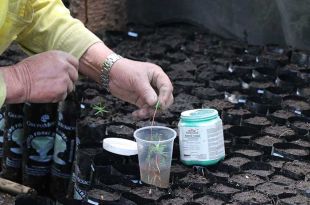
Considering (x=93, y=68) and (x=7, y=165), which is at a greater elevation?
(x=93, y=68)

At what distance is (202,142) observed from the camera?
2094 mm

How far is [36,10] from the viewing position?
2115 mm

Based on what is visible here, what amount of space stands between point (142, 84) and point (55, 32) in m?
0.34

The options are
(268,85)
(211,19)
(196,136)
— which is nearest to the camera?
(196,136)

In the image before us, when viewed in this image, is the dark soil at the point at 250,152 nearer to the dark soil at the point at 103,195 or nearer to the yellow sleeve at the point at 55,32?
the dark soil at the point at 103,195

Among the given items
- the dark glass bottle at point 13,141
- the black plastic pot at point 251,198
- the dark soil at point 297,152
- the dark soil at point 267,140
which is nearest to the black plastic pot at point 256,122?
the dark soil at point 267,140

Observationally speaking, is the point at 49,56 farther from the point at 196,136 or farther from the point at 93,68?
the point at 196,136

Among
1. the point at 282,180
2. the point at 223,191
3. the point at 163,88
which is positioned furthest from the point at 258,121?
the point at 163,88

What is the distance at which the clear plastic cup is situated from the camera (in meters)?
2.03

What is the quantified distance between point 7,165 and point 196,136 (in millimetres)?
1021

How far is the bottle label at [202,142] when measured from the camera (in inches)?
82.1

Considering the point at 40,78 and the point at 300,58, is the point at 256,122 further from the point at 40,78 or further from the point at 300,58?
the point at 40,78

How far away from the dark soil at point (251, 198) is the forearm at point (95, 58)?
0.59 m

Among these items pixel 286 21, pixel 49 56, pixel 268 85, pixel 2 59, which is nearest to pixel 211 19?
pixel 286 21
